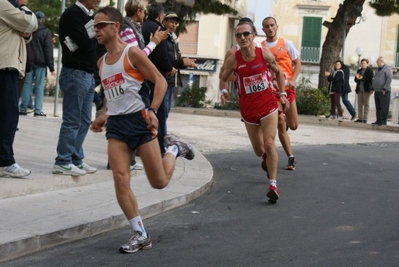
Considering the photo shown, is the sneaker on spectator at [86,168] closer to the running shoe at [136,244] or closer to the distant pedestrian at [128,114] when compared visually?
the distant pedestrian at [128,114]

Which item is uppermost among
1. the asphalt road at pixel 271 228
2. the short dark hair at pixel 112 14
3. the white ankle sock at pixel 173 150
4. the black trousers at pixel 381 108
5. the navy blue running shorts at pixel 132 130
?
the short dark hair at pixel 112 14

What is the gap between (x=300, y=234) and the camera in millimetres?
7645

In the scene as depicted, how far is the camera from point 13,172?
898cm

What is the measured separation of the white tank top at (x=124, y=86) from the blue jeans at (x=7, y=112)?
2258 mm

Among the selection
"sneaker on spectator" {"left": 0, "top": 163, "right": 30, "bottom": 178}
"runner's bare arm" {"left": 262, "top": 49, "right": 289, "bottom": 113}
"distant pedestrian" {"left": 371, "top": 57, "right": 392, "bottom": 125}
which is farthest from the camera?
"distant pedestrian" {"left": 371, "top": 57, "right": 392, "bottom": 125}

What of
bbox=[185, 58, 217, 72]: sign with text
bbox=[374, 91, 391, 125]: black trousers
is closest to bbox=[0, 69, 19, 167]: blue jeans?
bbox=[374, 91, 391, 125]: black trousers

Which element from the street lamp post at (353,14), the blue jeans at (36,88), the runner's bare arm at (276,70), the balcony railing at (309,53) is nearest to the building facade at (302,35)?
the balcony railing at (309,53)

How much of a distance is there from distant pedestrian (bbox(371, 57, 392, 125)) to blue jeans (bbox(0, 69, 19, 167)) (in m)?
16.9

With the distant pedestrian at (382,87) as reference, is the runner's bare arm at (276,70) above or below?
above

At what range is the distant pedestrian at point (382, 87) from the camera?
81.2ft

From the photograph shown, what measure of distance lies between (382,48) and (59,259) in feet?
159

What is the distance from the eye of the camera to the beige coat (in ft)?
29.7

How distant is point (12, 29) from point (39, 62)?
9217 mm

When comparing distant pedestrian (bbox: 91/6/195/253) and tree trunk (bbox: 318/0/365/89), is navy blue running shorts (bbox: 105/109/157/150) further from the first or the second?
tree trunk (bbox: 318/0/365/89)
